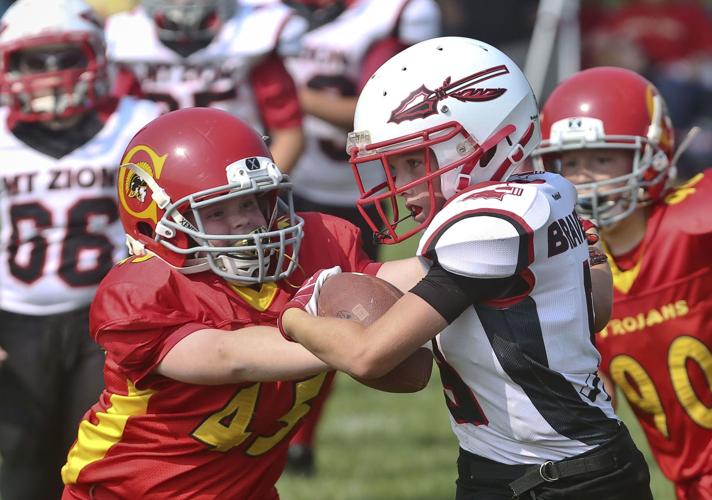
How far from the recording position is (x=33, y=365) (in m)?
4.80

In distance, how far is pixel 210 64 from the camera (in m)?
5.92

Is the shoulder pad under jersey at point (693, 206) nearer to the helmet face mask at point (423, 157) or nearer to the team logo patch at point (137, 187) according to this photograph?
the helmet face mask at point (423, 157)

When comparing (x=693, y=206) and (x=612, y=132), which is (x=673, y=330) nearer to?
(x=693, y=206)

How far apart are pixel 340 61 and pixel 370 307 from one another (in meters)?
3.69

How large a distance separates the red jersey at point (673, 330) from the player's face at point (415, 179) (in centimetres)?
113

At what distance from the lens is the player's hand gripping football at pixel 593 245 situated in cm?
357

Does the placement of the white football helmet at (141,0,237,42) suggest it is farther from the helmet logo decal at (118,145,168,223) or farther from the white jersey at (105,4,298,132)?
the helmet logo decal at (118,145,168,223)

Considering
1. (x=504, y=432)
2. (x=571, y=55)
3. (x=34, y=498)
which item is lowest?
(x=571, y=55)

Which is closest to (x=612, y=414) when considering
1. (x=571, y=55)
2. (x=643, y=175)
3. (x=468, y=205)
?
(x=468, y=205)

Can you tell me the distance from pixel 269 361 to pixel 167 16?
3012 millimetres

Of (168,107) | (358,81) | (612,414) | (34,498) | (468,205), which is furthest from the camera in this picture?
(358,81)

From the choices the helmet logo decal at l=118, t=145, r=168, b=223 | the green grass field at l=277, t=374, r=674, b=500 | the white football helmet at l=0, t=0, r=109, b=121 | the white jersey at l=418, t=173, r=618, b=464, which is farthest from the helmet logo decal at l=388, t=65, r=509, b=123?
the green grass field at l=277, t=374, r=674, b=500

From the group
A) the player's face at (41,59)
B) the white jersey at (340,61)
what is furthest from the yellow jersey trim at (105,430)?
the white jersey at (340,61)

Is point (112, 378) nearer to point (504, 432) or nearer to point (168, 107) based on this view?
point (504, 432)
